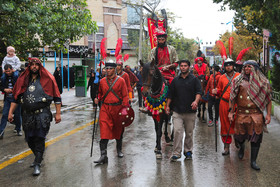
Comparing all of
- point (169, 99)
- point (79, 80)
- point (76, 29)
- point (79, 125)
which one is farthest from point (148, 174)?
point (79, 80)

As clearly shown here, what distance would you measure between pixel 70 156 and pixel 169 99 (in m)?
2.25

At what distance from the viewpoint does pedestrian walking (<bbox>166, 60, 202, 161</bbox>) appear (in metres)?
6.85

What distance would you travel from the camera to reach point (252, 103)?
635cm

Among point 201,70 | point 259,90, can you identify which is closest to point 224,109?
point 259,90

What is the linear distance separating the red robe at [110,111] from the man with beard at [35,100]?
2.91 ft

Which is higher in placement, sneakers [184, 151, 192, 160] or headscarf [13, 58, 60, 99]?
headscarf [13, 58, 60, 99]

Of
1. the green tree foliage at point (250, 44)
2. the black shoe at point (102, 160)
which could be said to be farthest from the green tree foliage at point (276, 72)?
the green tree foliage at point (250, 44)

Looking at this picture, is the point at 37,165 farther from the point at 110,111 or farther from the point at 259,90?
the point at 259,90

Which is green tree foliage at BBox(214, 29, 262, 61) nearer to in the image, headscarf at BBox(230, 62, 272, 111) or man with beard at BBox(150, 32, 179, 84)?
man with beard at BBox(150, 32, 179, 84)

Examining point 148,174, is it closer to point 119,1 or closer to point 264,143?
point 264,143

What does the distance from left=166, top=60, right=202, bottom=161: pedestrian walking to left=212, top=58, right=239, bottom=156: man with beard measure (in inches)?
31.8

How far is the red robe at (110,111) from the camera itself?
6566 millimetres

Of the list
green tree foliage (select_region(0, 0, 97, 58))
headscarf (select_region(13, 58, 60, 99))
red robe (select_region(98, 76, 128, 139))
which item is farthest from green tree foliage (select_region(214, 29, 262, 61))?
headscarf (select_region(13, 58, 60, 99))

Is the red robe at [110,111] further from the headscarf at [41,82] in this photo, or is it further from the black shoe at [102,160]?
the headscarf at [41,82]
